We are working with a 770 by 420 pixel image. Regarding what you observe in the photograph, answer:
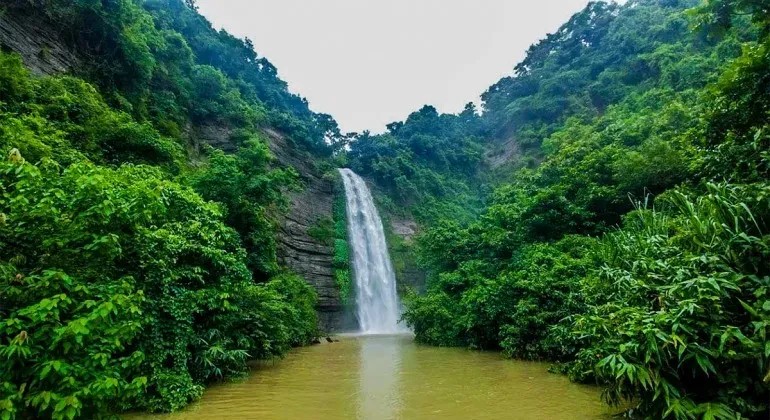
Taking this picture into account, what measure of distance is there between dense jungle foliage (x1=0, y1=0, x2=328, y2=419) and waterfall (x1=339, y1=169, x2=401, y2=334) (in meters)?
8.23

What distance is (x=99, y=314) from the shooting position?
3391 millimetres

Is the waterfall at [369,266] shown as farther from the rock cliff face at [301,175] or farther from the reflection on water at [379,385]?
the reflection on water at [379,385]

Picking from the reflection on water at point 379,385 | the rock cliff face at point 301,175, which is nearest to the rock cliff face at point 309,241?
the rock cliff face at point 301,175

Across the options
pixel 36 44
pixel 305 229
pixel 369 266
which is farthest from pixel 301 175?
pixel 36 44

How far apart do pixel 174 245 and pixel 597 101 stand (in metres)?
30.9

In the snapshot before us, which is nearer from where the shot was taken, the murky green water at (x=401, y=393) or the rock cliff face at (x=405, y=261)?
the murky green water at (x=401, y=393)

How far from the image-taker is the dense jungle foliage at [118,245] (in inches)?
132

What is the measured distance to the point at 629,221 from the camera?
947 centimetres

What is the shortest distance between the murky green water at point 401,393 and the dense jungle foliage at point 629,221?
2.24ft

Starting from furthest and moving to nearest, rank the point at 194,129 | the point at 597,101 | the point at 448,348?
the point at 597,101, the point at 194,129, the point at 448,348

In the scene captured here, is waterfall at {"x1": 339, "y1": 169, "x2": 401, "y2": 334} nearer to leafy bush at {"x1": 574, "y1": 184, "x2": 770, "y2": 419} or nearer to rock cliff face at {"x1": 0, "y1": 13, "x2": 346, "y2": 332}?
rock cliff face at {"x1": 0, "y1": 13, "x2": 346, "y2": 332}

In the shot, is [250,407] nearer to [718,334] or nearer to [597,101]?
[718,334]

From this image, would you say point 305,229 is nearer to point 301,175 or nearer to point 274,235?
point 301,175

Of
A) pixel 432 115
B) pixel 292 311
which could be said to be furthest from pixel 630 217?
pixel 432 115
